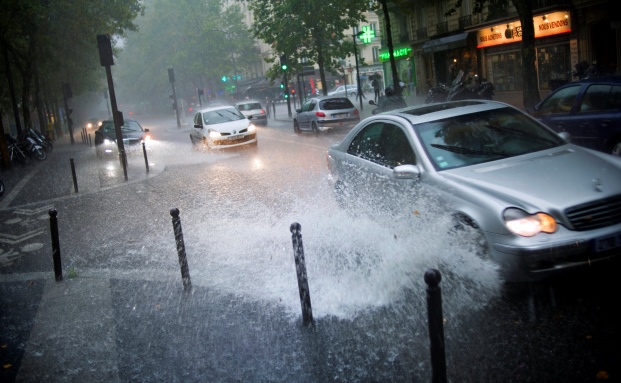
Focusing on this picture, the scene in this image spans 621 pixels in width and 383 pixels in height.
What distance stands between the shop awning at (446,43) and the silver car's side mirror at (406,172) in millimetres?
31550

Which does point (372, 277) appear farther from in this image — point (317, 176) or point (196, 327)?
point (317, 176)

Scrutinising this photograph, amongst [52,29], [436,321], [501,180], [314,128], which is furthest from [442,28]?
[436,321]

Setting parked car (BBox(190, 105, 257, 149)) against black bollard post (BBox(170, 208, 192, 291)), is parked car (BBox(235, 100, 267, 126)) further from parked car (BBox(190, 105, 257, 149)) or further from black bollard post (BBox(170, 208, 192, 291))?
black bollard post (BBox(170, 208, 192, 291))

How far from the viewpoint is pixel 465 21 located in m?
34.9

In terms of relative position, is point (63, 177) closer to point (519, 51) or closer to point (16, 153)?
point (16, 153)

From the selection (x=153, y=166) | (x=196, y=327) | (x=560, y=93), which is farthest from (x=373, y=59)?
(x=196, y=327)

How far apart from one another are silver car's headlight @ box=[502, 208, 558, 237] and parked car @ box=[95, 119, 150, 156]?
22.5m

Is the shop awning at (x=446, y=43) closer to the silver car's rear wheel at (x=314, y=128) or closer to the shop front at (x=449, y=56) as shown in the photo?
the shop front at (x=449, y=56)

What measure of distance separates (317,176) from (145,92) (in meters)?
86.9

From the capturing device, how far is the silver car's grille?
4.25 m

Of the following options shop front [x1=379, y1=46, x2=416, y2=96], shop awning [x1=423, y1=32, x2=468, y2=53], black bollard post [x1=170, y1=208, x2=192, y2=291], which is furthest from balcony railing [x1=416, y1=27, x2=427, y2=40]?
black bollard post [x1=170, y1=208, x2=192, y2=291]

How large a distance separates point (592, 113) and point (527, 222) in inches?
199

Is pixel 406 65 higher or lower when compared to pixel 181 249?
higher

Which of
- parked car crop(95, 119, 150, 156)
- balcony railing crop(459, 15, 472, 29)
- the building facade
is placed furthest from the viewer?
balcony railing crop(459, 15, 472, 29)
